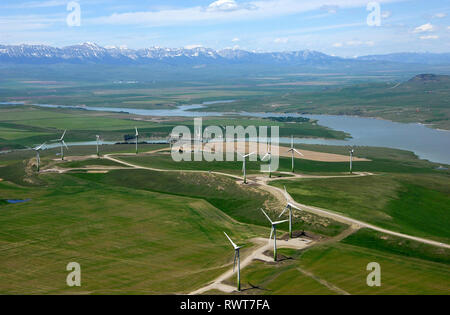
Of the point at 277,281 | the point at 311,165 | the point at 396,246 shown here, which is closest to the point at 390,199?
the point at 396,246

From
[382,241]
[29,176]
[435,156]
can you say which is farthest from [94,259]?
[435,156]

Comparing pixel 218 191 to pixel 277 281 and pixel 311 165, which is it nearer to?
pixel 311 165

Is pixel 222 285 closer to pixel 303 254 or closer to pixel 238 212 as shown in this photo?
pixel 303 254

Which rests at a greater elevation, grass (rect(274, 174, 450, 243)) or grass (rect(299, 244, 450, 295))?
grass (rect(274, 174, 450, 243))

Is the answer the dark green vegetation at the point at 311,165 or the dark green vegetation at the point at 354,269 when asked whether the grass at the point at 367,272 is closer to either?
the dark green vegetation at the point at 354,269

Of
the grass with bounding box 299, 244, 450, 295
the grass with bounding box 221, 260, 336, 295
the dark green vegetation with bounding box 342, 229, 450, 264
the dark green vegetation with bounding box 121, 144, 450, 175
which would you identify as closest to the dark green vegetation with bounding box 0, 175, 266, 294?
the grass with bounding box 221, 260, 336, 295

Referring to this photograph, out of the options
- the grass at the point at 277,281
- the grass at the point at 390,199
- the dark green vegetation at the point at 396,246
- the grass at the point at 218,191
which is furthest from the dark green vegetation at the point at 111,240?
the grass at the point at 390,199

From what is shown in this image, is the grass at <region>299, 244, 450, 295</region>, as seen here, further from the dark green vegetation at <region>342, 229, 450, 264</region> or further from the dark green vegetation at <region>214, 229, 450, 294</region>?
the dark green vegetation at <region>342, 229, 450, 264</region>

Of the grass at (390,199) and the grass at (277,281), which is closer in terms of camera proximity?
the grass at (277,281)
